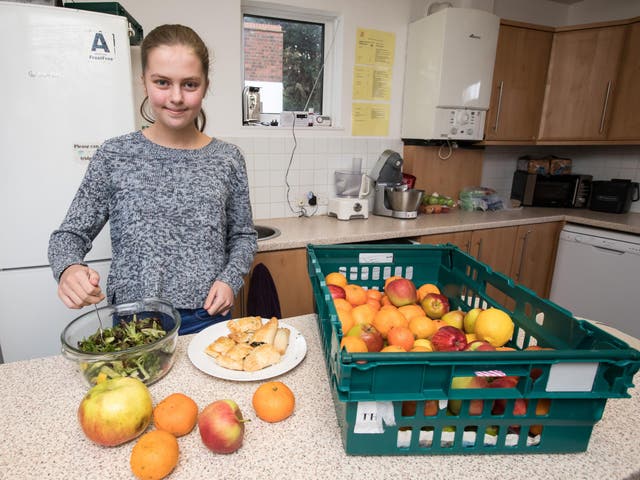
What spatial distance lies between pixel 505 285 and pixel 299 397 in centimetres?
49

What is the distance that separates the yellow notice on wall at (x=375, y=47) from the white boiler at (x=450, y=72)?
0.47 ft

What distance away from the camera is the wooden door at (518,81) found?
9.00 feet

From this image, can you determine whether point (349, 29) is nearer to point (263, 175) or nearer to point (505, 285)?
point (263, 175)

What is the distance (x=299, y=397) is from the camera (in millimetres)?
757

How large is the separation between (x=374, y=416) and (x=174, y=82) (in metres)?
0.88

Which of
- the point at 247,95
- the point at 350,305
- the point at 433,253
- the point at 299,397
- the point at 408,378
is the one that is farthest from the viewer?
the point at 247,95

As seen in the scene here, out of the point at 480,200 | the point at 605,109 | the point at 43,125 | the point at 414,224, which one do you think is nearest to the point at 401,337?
the point at 43,125

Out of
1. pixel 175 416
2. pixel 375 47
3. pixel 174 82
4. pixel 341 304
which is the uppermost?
pixel 375 47

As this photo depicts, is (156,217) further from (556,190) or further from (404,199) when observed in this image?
(556,190)

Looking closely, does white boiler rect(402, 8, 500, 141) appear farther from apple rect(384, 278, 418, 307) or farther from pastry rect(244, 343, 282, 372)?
pastry rect(244, 343, 282, 372)

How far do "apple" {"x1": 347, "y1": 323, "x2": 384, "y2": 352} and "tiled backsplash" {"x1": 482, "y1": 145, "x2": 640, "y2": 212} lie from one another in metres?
2.92

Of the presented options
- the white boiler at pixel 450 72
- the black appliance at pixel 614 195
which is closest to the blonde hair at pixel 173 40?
the white boiler at pixel 450 72

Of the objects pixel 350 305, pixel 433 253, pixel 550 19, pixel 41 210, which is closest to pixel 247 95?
pixel 41 210

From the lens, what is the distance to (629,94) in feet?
8.89
